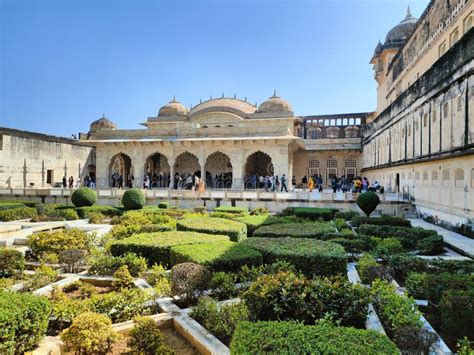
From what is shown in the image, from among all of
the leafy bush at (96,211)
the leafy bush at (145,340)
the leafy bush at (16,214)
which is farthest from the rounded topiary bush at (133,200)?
the leafy bush at (145,340)

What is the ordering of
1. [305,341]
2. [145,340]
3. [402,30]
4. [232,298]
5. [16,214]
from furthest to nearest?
[402,30]
[16,214]
[232,298]
[145,340]
[305,341]

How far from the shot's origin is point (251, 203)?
57.1 feet

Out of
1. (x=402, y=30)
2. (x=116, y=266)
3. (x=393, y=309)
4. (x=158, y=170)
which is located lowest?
(x=116, y=266)

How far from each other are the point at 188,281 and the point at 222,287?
0.56 m

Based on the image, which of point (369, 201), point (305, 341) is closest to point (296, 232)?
point (369, 201)

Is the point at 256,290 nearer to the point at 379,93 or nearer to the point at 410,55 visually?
the point at 410,55

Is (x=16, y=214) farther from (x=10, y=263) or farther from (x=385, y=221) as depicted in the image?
(x=385, y=221)

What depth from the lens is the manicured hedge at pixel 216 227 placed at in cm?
902

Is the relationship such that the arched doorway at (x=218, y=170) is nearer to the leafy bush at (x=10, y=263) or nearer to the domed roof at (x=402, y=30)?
the domed roof at (x=402, y=30)

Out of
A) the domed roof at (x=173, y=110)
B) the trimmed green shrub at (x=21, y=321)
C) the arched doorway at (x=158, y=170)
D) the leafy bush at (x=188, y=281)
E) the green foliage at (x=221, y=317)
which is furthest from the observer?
the domed roof at (x=173, y=110)

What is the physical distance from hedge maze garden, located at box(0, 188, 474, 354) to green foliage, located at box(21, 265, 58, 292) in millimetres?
25

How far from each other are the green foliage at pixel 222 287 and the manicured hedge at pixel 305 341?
187 cm

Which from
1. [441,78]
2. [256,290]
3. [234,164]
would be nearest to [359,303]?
[256,290]

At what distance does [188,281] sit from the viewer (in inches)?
201
